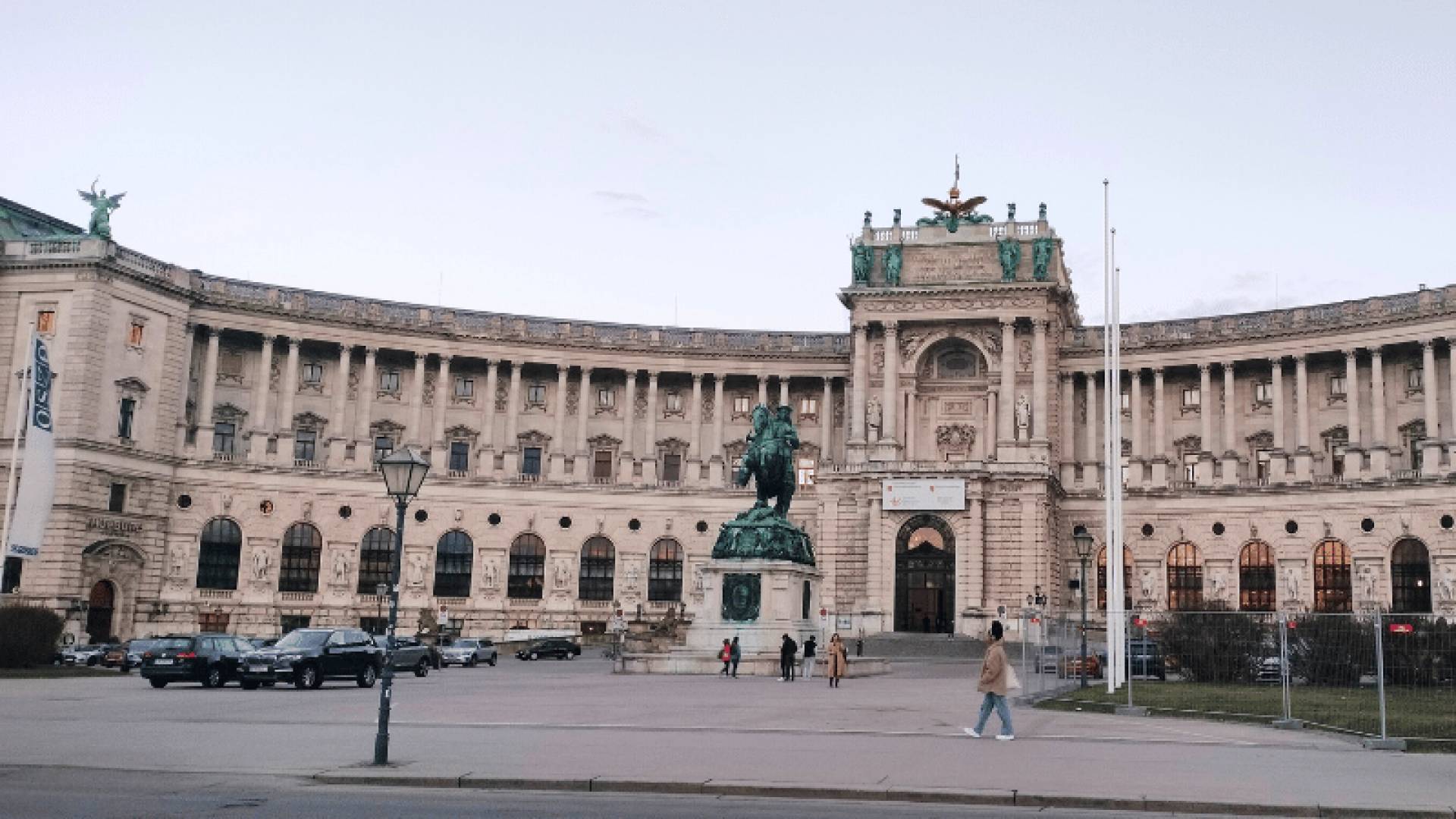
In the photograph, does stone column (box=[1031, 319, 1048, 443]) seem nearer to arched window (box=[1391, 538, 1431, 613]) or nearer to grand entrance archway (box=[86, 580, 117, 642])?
arched window (box=[1391, 538, 1431, 613])

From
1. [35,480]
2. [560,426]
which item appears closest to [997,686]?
[35,480]

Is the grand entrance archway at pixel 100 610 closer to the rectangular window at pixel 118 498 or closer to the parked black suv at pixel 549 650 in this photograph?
the rectangular window at pixel 118 498

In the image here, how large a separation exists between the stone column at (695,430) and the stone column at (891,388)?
41.4 feet

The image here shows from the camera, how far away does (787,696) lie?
34.4 m

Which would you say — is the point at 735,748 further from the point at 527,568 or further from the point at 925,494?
the point at 527,568

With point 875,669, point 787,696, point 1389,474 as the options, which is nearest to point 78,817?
point 787,696

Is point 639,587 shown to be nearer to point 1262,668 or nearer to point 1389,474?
point 1389,474

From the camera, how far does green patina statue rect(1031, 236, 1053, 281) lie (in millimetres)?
82688

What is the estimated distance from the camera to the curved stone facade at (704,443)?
2943 inches

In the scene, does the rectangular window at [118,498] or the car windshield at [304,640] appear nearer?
the car windshield at [304,640]

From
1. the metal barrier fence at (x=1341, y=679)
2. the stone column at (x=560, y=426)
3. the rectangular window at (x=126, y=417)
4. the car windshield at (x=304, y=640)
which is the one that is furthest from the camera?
the stone column at (x=560, y=426)

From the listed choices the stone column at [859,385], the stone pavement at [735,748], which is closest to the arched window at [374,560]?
the stone column at [859,385]

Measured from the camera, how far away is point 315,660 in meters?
38.3

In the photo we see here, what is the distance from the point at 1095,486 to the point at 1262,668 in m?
53.2
